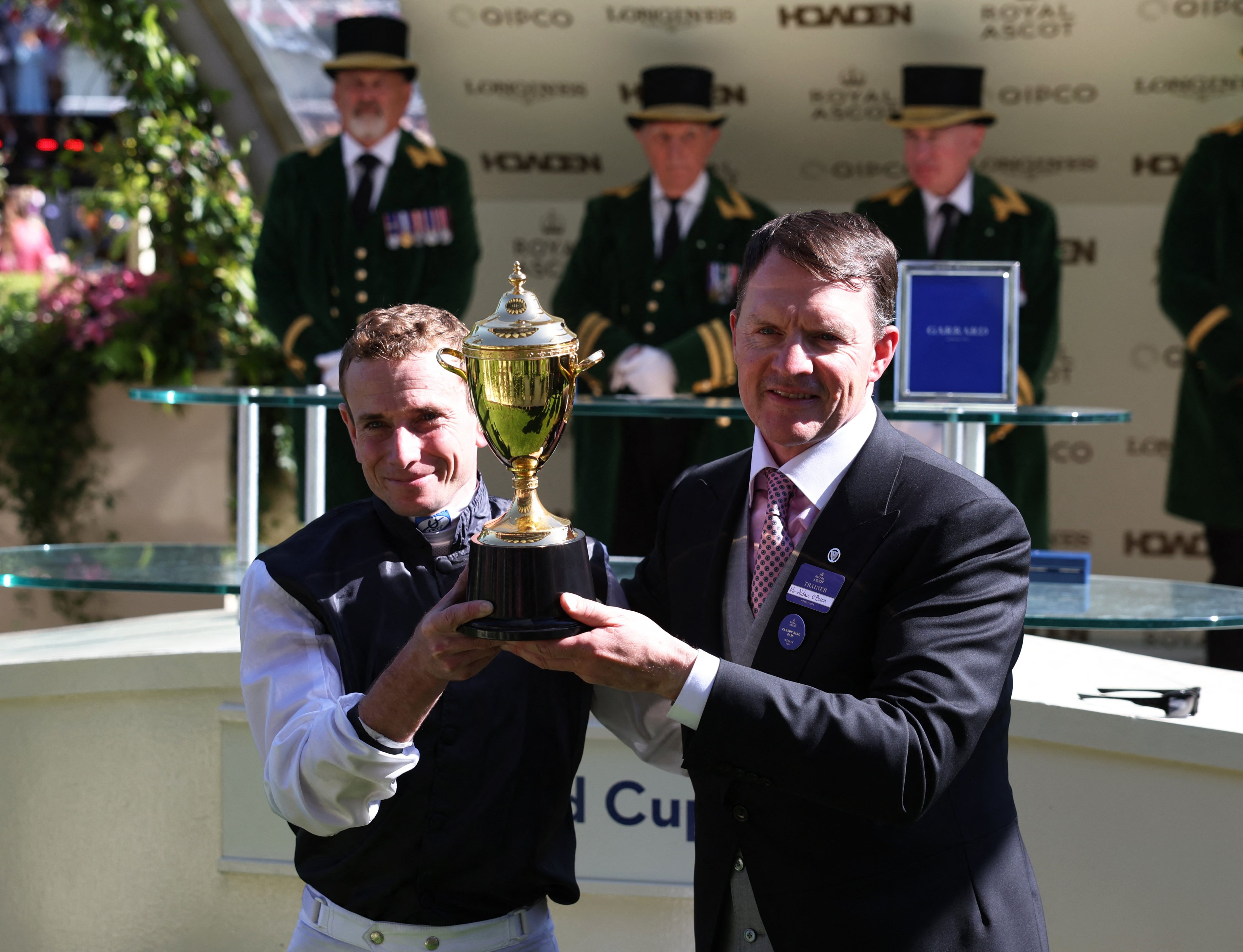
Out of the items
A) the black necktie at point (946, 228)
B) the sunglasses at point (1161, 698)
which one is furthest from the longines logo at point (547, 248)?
the sunglasses at point (1161, 698)

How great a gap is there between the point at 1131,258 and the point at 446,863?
15.3 ft

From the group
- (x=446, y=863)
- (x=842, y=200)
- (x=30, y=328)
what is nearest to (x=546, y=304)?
(x=842, y=200)

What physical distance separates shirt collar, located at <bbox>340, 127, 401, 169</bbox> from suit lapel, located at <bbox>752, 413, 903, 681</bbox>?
3145mm

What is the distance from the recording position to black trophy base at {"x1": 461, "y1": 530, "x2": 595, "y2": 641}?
1393mm

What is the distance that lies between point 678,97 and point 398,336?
10.2 feet

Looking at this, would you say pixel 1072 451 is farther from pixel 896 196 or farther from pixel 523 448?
pixel 523 448

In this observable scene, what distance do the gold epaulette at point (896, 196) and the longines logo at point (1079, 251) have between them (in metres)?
1.41

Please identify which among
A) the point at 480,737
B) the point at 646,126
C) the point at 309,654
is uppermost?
the point at 646,126

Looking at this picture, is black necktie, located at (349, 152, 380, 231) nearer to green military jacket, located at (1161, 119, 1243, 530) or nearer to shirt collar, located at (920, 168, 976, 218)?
shirt collar, located at (920, 168, 976, 218)

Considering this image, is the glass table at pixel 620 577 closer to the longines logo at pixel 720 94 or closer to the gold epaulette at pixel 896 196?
the gold epaulette at pixel 896 196

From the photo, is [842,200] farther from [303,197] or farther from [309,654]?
[309,654]

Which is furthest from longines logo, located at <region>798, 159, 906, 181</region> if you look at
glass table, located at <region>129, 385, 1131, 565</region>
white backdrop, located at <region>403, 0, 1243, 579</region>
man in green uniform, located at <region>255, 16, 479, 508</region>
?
glass table, located at <region>129, 385, 1131, 565</region>

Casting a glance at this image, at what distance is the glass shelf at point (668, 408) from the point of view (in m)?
2.45

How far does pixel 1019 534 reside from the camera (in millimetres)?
1535
